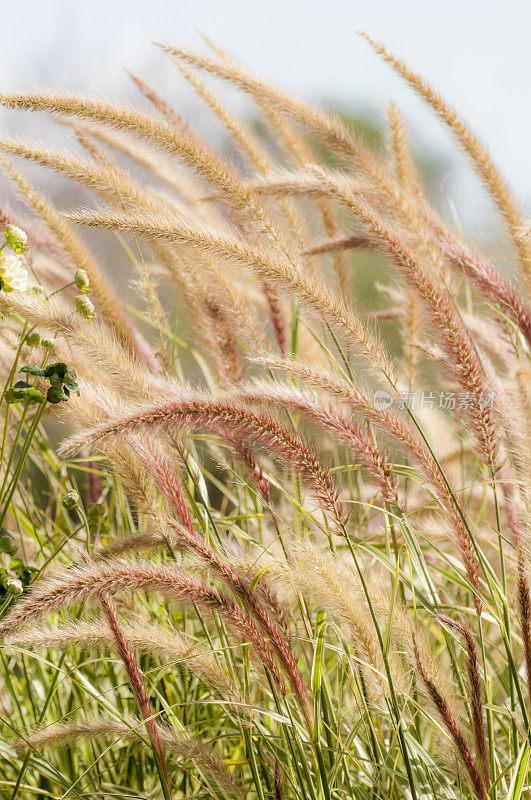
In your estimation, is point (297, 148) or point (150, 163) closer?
point (297, 148)

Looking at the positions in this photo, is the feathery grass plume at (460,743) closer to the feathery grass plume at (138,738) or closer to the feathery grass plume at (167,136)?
the feathery grass plume at (138,738)

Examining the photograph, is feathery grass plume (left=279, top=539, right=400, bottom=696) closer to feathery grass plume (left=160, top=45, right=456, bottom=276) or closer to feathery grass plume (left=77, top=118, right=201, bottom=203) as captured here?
feathery grass plume (left=160, top=45, right=456, bottom=276)

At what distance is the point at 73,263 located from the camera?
4.93ft

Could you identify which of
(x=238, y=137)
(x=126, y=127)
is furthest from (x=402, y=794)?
(x=238, y=137)

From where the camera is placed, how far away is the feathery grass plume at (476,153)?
139cm

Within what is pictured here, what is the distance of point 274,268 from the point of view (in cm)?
105

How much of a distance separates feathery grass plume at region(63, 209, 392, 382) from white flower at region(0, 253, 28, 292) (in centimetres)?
17

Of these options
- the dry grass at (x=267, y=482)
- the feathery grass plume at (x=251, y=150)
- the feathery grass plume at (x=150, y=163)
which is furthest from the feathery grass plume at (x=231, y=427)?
the feathery grass plume at (x=150, y=163)

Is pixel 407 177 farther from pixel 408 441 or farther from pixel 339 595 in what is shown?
pixel 339 595

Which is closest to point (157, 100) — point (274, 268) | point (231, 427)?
point (274, 268)

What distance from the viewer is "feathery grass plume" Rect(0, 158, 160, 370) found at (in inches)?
56.4

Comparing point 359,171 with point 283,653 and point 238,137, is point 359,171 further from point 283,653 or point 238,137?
point 283,653

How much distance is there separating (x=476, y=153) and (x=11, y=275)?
Result: 2.95 ft

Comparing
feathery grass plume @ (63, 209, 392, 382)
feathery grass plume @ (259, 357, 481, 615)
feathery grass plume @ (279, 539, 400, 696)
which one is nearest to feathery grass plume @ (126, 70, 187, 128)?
feathery grass plume @ (63, 209, 392, 382)
